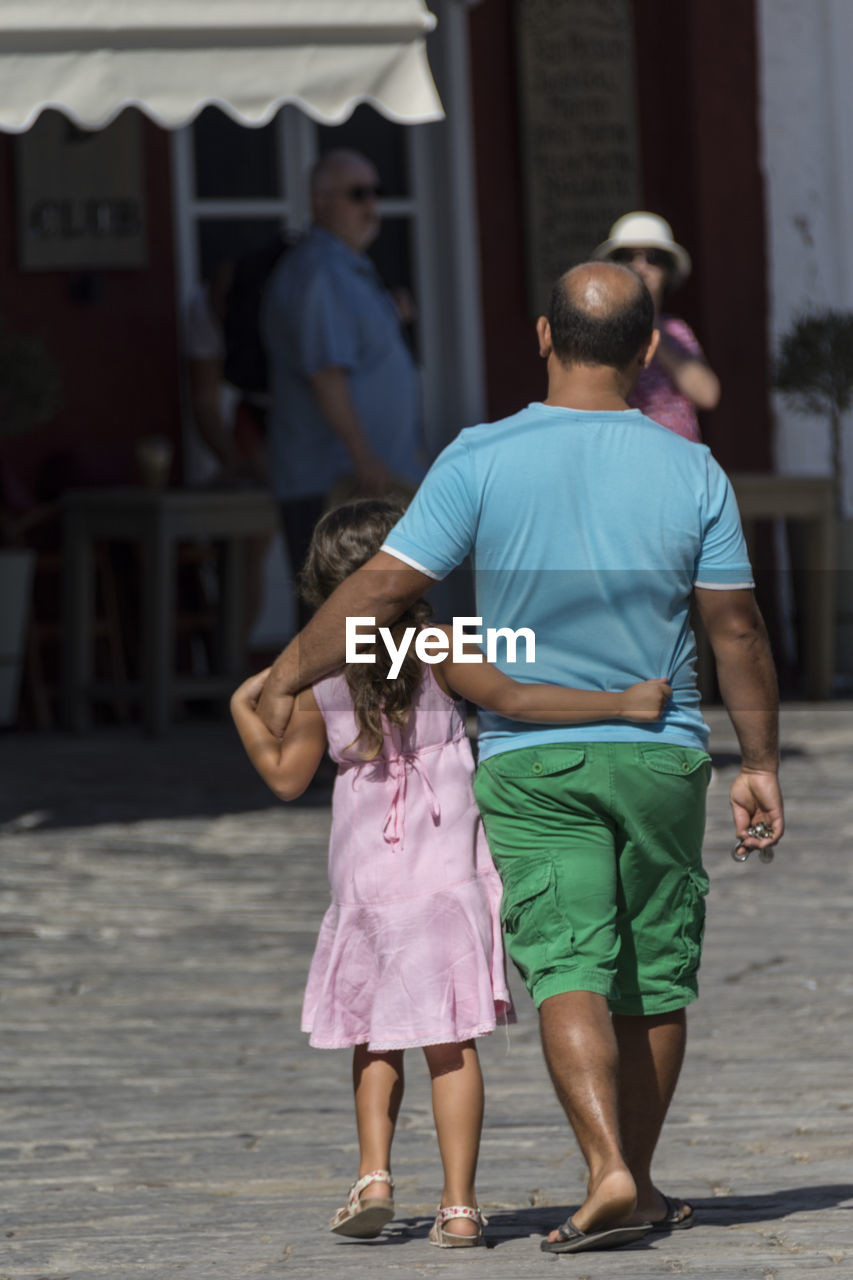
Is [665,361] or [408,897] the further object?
[665,361]

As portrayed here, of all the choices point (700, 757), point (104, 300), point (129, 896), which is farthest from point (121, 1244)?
point (104, 300)

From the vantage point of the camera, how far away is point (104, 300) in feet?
33.2

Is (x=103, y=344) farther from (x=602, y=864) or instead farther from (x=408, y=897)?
(x=602, y=864)

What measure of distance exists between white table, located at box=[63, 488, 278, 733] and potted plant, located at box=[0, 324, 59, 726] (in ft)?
0.97

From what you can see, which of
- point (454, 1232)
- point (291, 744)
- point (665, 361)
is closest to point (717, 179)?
point (665, 361)

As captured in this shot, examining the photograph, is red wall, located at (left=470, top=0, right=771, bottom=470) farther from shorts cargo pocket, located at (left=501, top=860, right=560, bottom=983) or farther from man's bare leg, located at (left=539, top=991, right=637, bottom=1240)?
man's bare leg, located at (left=539, top=991, right=637, bottom=1240)

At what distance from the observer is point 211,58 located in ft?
20.4

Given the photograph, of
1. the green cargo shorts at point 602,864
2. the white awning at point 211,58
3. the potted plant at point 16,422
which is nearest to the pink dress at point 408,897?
the green cargo shorts at point 602,864

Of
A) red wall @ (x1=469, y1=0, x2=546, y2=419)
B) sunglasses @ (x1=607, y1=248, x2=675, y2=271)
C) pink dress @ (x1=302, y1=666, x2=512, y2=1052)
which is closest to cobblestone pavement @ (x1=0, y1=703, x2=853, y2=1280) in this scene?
pink dress @ (x1=302, y1=666, x2=512, y2=1052)

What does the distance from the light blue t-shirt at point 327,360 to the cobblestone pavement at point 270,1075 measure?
3.78 ft

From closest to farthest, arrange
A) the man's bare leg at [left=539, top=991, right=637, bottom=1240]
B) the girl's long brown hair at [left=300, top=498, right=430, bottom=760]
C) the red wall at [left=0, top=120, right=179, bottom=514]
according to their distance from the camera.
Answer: the man's bare leg at [left=539, top=991, right=637, bottom=1240], the girl's long brown hair at [left=300, top=498, right=430, bottom=760], the red wall at [left=0, top=120, right=179, bottom=514]

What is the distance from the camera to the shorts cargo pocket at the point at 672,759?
11.4ft

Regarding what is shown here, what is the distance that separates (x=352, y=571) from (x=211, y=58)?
2870mm

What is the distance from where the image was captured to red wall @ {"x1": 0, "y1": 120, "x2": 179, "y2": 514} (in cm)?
996
